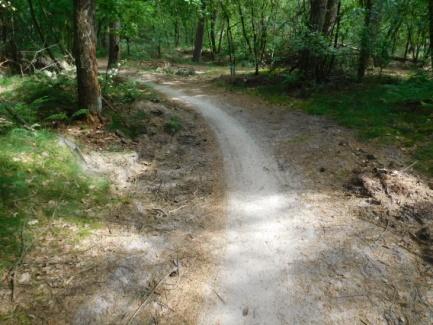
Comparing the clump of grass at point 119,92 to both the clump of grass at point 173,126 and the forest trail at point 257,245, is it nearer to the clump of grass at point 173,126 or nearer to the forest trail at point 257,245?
the clump of grass at point 173,126

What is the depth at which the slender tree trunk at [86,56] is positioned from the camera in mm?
7395

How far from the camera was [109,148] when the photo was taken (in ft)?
24.3

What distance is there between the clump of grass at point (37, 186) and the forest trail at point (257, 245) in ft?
7.86

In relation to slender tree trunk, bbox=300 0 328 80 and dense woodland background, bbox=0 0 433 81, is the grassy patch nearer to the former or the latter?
slender tree trunk, bbox=300 0 328 80

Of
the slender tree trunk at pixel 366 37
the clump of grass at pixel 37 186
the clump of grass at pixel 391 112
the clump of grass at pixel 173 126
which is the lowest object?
the clump of grass at pixel 37 186

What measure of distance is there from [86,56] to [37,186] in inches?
141

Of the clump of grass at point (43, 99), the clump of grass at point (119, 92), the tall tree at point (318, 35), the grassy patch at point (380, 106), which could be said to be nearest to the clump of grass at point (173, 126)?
the clump of grass at point (119, 92)

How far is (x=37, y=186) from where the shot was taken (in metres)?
5.36

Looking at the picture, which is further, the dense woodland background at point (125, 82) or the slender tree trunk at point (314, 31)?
the slender tree trunk at point (314, 31)

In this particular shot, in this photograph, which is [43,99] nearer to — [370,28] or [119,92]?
[119,92]

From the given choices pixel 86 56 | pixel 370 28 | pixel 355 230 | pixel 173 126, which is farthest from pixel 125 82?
pixel 355 230

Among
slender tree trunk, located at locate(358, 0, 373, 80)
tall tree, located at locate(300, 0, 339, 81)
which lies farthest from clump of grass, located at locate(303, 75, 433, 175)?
tall tree, located at locate(300, 0, 339, 81)

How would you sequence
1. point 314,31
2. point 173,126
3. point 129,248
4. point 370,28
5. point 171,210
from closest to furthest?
point 129,248 < point 171,210 < point 173,126 < point 370,28 < point 314,31

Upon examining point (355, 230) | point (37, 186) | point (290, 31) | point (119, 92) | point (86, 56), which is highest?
point (290, 31)
